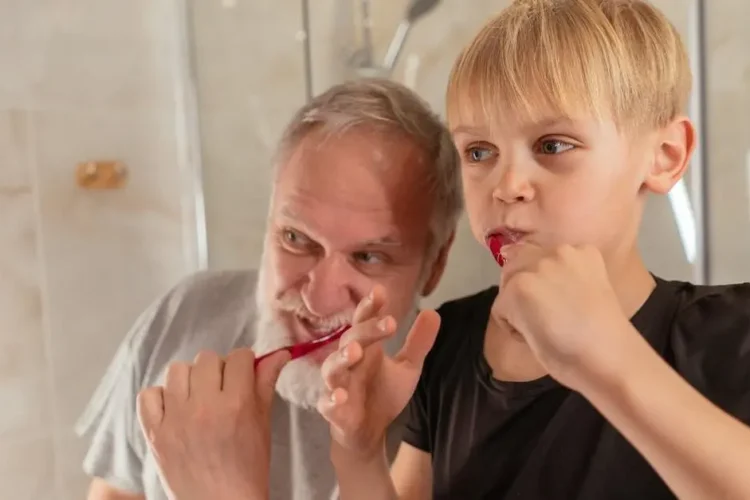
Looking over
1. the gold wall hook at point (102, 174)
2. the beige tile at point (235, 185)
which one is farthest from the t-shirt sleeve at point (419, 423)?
the gold wall hook at point (102, 174)

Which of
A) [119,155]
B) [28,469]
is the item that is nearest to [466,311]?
[119,155]

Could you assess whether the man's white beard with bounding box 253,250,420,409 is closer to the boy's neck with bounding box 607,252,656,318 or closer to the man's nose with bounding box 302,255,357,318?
the man's nose with bounding box 302,255,357,318

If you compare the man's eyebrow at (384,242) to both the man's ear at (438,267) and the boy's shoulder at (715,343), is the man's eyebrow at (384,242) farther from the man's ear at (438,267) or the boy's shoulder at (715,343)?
the boy's shoulder at (715,343)

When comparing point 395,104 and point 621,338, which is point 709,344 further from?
point 395,104

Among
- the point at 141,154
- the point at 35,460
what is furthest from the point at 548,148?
the point at 35,460

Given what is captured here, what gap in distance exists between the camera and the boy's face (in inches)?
25.2

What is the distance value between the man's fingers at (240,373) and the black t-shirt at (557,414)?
181mm

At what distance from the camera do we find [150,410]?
76cm

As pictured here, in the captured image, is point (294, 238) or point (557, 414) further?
point (294, 238)

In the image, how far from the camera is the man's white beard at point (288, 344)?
940 mm

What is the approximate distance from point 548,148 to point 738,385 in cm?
25

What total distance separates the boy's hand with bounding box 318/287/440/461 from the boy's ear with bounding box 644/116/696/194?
234mm

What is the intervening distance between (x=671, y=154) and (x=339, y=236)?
38 centimetres

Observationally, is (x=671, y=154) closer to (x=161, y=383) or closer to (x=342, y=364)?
(x=342, y=364)
